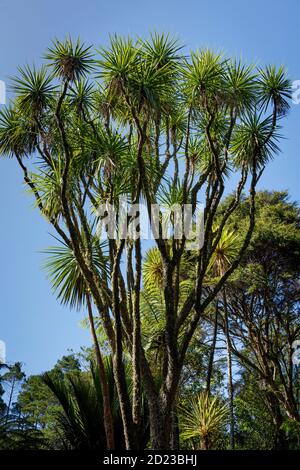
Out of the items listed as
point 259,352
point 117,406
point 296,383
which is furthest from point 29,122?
point 296,383

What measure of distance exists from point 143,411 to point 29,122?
475 centimetres

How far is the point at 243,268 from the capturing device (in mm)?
14742

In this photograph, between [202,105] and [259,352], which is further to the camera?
[259,352]

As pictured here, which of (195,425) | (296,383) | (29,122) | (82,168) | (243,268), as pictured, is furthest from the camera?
(296,383)

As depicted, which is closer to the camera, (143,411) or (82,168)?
(82,168)

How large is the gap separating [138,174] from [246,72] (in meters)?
2.36

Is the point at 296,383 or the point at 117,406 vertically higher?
the point at 296,383

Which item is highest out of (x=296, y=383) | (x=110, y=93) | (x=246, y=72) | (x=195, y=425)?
(x=246, y=72)

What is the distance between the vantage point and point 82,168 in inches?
299

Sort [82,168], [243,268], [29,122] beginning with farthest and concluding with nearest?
[243,268]
[29,122]
[82,168]
